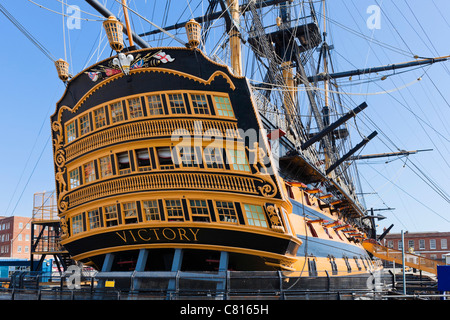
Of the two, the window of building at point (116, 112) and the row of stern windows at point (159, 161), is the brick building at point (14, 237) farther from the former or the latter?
the window of building at point (116, 112)

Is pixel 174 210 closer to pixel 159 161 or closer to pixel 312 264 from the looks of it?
pixel 159 161

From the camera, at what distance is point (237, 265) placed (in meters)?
15.8

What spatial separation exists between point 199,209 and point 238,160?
228 centimetres

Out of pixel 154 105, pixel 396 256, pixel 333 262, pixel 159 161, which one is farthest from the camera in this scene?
pixel 396 256

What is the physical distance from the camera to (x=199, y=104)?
1528 cm

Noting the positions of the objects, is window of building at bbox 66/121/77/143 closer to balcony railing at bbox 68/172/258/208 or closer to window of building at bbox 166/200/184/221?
balcony railing at bbox 68/172/258/208

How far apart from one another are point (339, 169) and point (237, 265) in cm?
2003

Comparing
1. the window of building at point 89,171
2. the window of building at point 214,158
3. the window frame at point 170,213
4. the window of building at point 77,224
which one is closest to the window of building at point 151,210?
the window frame at point 170,213

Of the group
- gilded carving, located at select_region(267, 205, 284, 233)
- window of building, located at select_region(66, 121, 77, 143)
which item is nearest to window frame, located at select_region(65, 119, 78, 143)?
window of building, located at select_region(66, 121, 77, 143)

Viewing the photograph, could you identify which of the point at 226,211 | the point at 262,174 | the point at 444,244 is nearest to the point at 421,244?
the point at 444,244

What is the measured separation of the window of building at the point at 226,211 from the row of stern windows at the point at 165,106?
10.5ft

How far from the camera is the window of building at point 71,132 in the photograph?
17.7 metres
